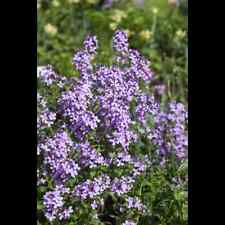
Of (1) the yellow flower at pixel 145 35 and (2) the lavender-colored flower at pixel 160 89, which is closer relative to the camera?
(2) the lavender-colored flower at pixel 160 89

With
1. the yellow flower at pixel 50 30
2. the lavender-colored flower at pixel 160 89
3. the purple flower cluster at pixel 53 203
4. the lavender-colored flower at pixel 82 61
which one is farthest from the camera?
the yellow flower at pixel 50 30

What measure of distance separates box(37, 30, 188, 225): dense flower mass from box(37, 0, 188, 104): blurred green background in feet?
5.59

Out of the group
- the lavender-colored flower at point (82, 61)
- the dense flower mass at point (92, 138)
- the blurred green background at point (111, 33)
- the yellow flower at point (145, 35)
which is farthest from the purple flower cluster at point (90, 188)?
the yellow flower at point (145, 35)

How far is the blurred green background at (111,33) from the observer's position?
15.0 ft

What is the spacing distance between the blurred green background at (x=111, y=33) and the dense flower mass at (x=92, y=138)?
1702 mm

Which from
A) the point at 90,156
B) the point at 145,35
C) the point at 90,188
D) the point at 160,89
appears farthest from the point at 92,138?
the point at 145,35

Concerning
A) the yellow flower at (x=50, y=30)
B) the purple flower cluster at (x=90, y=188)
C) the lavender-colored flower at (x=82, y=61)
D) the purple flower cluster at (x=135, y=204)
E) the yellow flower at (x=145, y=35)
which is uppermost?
the yellow flower at (x=50, y=30)

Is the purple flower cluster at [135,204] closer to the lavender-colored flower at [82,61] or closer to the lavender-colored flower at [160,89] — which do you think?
the lavender-colored flower at [82,61]

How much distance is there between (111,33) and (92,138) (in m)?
2.38

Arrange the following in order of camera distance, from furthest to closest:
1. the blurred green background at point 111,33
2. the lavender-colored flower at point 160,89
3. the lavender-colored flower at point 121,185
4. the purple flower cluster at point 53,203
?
the blurred green background at point 111,33 → the lavender-colored flower at point 160,89 → the lavender-colored flower at point 121,185 → the purple flower cluster at point 53,203

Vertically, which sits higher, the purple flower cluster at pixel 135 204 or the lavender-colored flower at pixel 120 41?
the lavender-colored flower at pixel 120 41
